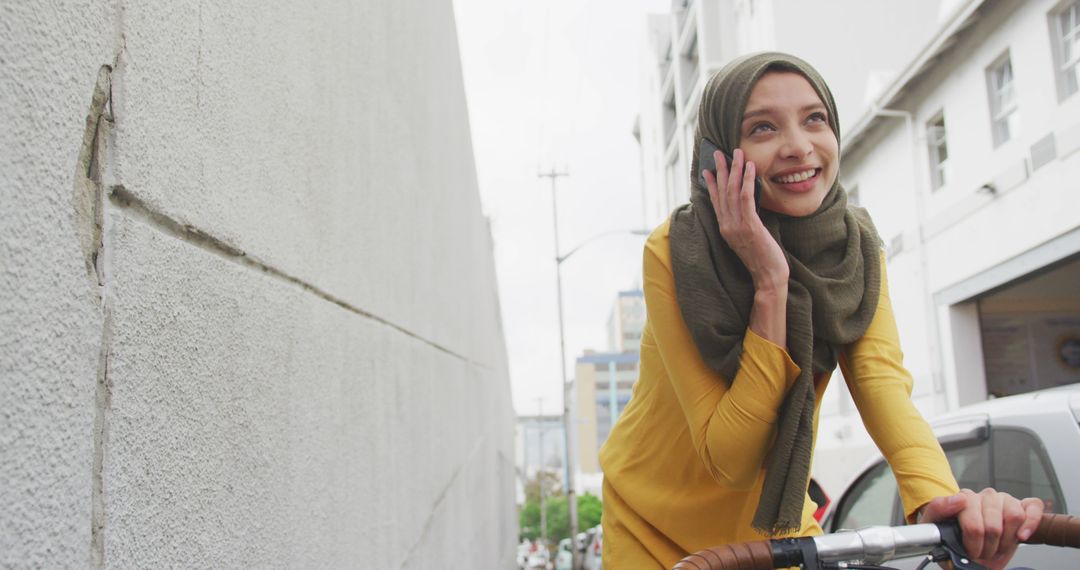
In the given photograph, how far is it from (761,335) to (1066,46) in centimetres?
1135

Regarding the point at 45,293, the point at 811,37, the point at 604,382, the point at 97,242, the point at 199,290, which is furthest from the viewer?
the point at 604,382

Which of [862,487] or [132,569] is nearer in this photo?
[132,569]

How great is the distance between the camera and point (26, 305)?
92 centimetres

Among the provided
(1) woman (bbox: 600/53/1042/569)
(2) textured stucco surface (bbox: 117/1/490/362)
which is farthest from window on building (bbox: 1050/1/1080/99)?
(1) woman (bbox: 600/53/1042/569)

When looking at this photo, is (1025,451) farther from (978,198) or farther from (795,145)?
(978,198)

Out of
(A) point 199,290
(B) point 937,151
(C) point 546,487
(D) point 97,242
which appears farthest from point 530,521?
(D) point 97,242

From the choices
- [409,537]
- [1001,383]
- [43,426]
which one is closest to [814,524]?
[409,537]

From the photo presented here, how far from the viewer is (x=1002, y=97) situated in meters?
12.9

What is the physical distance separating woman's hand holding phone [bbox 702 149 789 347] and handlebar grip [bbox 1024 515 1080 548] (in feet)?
1.94

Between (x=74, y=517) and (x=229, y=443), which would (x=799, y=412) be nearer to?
(x=229, y=443)

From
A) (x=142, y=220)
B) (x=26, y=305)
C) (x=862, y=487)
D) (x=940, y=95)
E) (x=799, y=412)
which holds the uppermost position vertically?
(x=940, y=95)

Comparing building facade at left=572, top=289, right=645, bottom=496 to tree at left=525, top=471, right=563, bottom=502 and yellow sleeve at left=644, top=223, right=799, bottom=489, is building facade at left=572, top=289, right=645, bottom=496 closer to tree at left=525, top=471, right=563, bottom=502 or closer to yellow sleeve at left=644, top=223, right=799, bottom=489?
tree at left=525, top=471, right=563, bottom=502

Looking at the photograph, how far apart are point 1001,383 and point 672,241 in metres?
14.1

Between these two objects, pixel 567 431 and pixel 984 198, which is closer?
pixel 984 198
